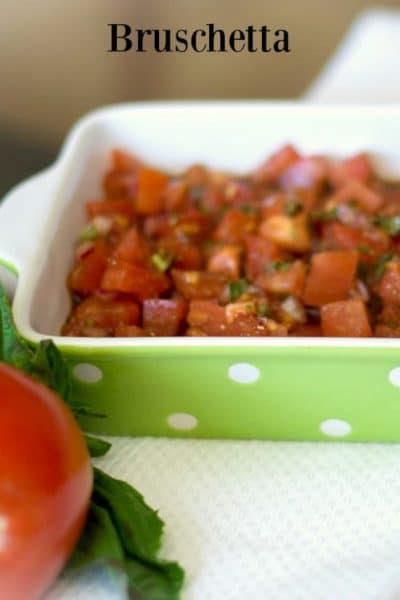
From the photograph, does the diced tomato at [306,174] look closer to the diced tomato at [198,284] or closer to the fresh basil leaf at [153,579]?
the diced tomato at [198,284]

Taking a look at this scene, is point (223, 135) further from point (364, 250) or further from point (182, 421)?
point (182, 421)

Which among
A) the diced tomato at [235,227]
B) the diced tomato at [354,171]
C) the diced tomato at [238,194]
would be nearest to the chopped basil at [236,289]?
the diced tomato at [235,227]

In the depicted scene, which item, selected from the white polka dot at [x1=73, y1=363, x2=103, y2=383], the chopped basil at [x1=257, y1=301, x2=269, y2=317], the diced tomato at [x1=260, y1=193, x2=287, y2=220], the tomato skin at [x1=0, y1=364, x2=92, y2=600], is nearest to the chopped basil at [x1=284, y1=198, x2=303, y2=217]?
the diced tomato at [x1=260, y1=193, x2=287, y2=220]

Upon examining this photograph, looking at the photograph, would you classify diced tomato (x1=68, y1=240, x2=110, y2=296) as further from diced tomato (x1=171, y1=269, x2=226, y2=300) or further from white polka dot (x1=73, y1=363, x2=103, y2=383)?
white polka dot (x1=73, y1=363, x2=103, y2=383)

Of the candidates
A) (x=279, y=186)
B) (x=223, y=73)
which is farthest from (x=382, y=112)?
(x=223, y=73)

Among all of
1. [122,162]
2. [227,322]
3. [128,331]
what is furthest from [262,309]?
[122,162]

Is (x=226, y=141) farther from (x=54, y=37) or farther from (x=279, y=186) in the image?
(x=54, y=37)
